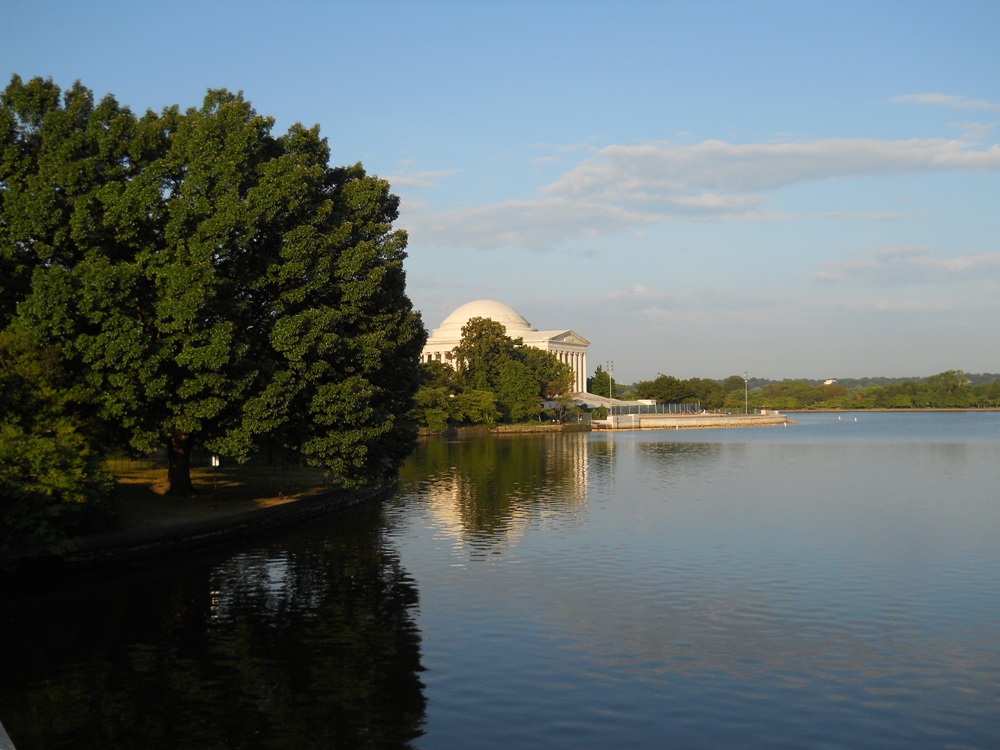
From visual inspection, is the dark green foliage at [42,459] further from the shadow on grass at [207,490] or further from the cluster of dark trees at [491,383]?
the cluster of dark trees at [491,383]

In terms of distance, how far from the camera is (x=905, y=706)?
14.0m

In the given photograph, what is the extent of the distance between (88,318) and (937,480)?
124 ft

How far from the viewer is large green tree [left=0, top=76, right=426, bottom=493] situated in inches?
1078

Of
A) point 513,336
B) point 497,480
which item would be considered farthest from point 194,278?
point 513,336

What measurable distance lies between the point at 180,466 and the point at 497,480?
62.9ft

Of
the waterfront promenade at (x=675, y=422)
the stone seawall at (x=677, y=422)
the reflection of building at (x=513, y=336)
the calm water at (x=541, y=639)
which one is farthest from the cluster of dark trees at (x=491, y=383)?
the calm water at (x=541, y=639)

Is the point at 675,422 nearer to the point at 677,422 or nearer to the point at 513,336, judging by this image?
the point at 677,422

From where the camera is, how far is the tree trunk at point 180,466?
105 feet

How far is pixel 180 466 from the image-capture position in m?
32.4

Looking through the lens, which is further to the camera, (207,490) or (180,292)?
(207,490)

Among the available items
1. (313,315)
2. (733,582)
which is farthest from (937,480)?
(313,315)

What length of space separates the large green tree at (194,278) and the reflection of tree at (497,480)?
185 inches

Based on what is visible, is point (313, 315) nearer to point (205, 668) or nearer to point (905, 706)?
point (205, 668)

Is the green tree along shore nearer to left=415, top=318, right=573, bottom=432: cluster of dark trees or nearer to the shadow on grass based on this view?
the shadow on grass
